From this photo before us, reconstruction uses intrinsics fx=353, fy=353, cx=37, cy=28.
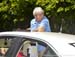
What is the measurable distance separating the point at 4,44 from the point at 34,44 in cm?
80

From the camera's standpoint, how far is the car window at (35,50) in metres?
5.24

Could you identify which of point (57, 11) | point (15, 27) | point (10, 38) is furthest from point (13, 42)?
point (15, 27)

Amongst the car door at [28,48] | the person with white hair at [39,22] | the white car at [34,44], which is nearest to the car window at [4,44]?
the white car at [34,44]

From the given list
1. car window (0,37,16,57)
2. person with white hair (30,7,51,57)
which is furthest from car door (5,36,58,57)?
person with white hair (30,7,51,57)

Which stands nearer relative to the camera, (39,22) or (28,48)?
(28,48)

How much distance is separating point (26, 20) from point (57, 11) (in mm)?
3368

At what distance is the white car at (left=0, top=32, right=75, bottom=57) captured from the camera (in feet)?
16.7

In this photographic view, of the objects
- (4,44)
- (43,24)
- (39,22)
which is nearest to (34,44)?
(4,44)

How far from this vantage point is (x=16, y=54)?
5.61 m

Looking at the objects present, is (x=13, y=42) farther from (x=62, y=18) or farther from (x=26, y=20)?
(x=26, y=20)

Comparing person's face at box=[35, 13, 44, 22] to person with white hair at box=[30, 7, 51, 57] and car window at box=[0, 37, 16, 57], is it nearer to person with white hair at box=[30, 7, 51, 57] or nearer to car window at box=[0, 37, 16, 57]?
person with white hair at box=[30, 7, 51, 57]

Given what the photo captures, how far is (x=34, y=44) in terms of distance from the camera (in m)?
5.48

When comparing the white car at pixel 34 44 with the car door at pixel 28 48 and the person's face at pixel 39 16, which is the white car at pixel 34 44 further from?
the person's face at pixel 39 16

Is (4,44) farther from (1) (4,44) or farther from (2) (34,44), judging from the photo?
(2) (34,44)
